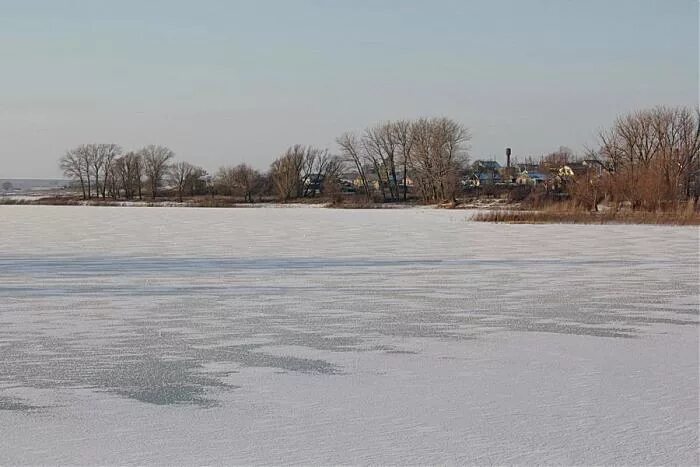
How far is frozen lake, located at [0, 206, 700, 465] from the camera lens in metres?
3.59

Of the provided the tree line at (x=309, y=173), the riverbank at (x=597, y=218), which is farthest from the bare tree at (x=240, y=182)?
the riverbank at (x=597, y=218)

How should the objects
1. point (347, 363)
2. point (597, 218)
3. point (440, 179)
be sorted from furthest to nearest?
point (440, 179), point (597, 218), point (347, 363)

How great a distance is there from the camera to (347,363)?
5.19 m

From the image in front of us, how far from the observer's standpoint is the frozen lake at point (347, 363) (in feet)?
11.8

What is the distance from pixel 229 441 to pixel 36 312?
4.00 m

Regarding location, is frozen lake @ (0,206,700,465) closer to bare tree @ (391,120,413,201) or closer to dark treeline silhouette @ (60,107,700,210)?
dark treeline silhouette @ (60,107,700,210)

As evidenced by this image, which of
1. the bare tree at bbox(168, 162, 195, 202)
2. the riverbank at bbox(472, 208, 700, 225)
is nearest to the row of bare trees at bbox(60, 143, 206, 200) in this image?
the bare tree at bbox(168, 162, 195, 202)

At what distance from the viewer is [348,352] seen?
5516 millimetres

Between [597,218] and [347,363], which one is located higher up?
[597,218]

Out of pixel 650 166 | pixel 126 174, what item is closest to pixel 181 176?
pixel 126 174

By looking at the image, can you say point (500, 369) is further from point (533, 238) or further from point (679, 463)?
point (533, 238)

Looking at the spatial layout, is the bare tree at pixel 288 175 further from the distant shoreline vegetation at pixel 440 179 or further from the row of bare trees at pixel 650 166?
the row of bare trees at pixel 650 166

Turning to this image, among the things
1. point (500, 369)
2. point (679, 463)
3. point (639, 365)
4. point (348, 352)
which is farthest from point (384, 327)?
point (679, 463)

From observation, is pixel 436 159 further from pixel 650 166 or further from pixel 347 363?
pixel 347 363
